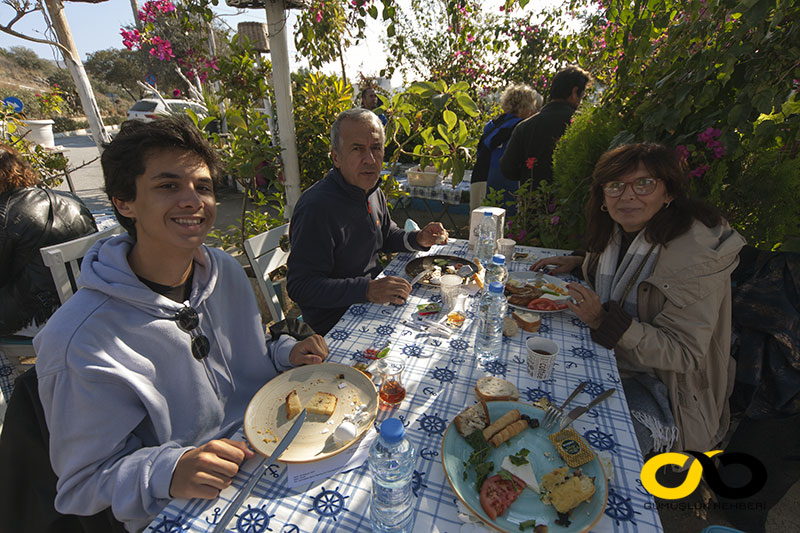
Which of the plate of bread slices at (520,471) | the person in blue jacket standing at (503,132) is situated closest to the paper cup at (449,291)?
the plate of bread slices at (520,471)

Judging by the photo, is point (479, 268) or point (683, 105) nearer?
point (683, 105)

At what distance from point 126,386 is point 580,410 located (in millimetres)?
1517

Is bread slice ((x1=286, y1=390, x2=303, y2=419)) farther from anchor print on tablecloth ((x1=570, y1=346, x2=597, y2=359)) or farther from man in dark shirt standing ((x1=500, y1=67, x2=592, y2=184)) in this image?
man in dark shirt standing ((x1=500, y1=67, x2=592, y2=184))

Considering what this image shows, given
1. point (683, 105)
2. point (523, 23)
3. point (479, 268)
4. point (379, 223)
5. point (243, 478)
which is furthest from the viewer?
point (523, 23)

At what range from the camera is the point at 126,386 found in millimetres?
1125

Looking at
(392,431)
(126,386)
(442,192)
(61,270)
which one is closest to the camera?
(392,431)

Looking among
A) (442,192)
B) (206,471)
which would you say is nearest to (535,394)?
(206,471)

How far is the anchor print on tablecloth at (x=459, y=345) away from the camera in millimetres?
1663

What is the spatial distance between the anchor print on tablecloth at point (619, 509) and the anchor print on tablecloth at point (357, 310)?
133cm

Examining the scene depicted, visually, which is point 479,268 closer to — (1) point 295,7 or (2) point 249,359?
(2) point 249,359

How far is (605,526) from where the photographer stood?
0.92 m

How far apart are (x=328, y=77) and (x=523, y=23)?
255 inches

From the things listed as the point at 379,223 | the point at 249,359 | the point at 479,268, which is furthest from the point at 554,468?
the point at 379,223

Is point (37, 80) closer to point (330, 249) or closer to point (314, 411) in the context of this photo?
point (330, 249)
